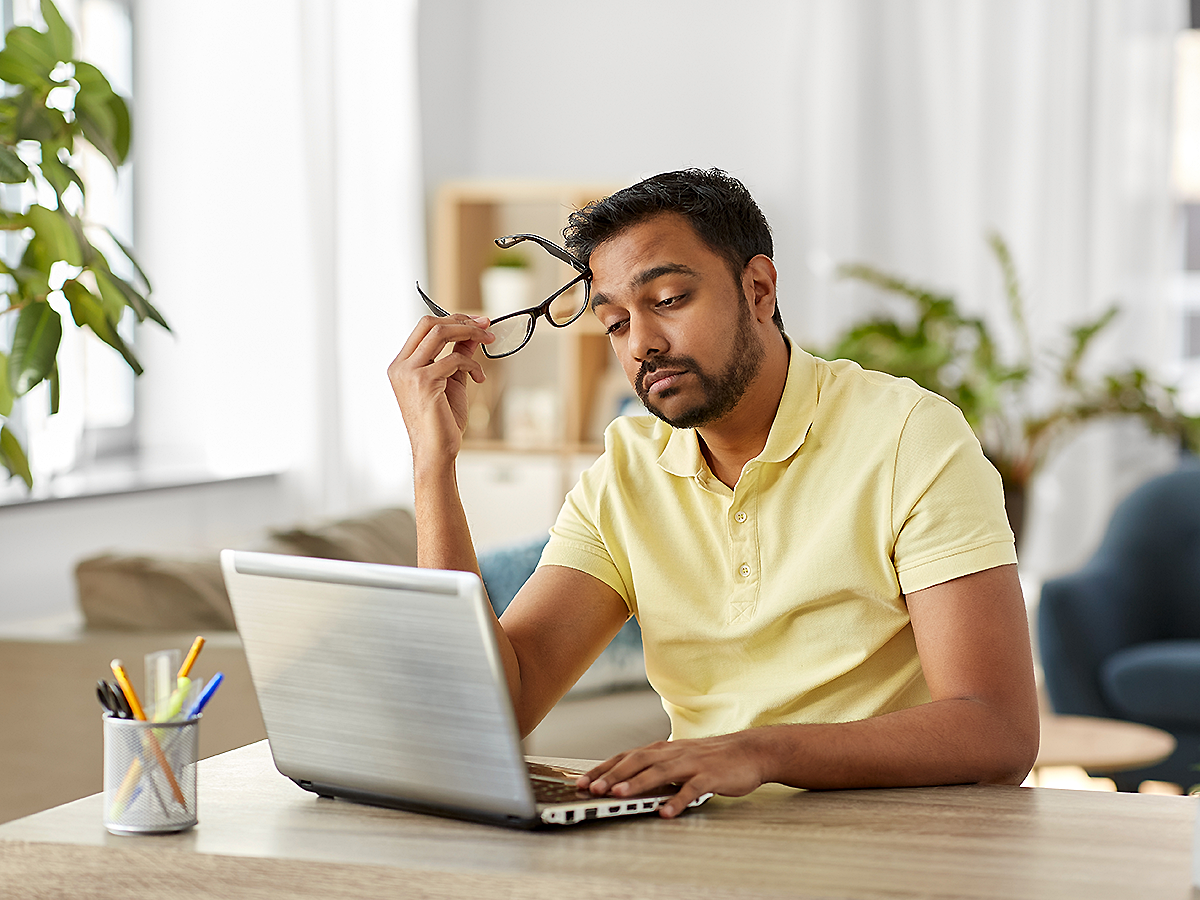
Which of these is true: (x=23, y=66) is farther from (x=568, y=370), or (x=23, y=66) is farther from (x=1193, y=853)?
(x=568, y=370)

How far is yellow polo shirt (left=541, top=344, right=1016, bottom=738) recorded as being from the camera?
1.30 metres

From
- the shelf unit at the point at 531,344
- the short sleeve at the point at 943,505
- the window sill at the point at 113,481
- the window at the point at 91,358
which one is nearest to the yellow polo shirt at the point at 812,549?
the short sleeve at the point at 943,505

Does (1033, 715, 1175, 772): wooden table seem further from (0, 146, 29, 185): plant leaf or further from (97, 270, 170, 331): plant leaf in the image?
(0, 146, 29, 185): plant leaf

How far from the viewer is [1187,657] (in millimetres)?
3447

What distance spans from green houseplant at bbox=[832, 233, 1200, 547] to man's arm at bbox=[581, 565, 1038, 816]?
8.79 feet

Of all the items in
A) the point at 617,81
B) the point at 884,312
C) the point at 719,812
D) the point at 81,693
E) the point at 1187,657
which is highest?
the point at 617,81

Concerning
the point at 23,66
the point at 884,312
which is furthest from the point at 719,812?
the point at 884,312

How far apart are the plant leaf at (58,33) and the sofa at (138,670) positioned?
39.9 inches

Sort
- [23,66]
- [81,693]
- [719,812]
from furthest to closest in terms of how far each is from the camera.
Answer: [81,693], [23,66], [719,812]

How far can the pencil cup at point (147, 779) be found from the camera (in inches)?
38.9

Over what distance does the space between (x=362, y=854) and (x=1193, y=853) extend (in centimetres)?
52

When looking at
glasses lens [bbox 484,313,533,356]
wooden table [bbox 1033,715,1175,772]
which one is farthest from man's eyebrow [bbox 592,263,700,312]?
wooden table [bbox 1033,715,1175,772]

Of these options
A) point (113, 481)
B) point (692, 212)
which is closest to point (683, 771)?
point (692, 212)

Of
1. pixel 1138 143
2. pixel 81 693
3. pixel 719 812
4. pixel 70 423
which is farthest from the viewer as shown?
pixel 1138 143
